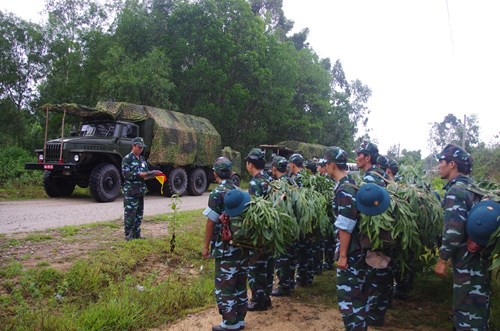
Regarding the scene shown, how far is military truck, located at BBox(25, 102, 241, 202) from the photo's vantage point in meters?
10.4

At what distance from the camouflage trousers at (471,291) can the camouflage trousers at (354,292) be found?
738 millimetres

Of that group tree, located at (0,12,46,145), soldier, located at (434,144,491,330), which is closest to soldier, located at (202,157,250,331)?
soldier, located at (434,144,491,330)

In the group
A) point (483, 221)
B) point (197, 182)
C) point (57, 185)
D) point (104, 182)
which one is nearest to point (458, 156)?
point (483, 221)

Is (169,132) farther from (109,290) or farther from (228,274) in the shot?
(228,274)

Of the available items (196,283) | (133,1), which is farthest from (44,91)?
(196,283)

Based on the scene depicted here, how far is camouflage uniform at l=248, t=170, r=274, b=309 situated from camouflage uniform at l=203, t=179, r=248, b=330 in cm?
41

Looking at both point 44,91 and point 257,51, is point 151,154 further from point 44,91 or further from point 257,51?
point 257,51

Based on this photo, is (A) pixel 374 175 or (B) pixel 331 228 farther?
(B) pixel 331 228

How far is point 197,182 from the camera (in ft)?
47.9

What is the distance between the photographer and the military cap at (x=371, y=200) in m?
3.34

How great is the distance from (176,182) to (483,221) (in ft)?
37.1

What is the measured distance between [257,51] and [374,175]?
70.1 ft

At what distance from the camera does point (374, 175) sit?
13.0 feet

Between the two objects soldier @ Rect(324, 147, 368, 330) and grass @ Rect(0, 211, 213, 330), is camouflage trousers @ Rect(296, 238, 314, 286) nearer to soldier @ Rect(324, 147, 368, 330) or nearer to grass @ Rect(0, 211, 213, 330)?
grass @ Rect(0, 211, 213, 330)
